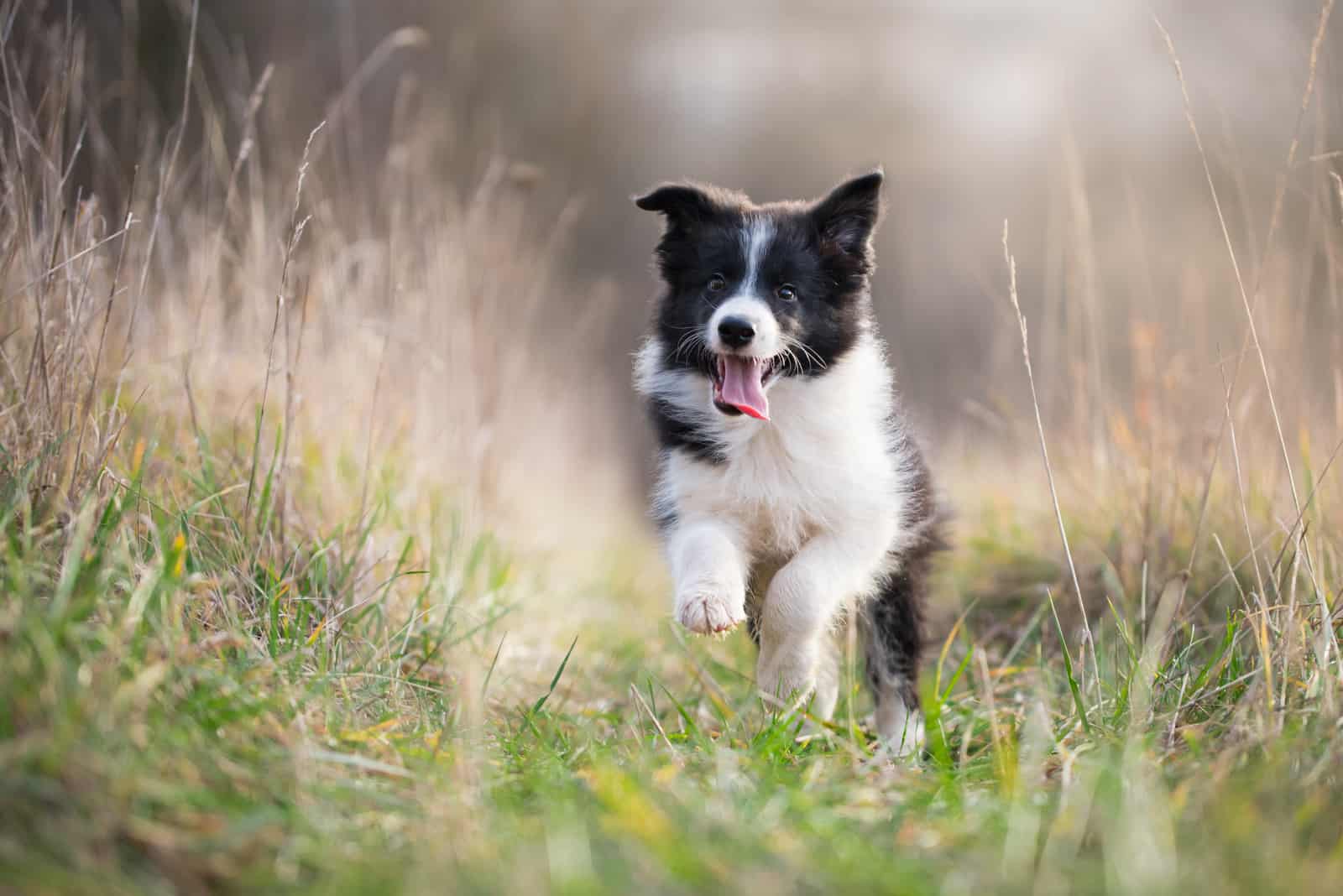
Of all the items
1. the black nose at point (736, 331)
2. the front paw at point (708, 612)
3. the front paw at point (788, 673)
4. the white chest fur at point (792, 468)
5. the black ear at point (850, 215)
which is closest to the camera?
the front paw at point (708, 612)

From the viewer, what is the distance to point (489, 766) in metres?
2.35

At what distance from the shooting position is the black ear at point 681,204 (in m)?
3.66

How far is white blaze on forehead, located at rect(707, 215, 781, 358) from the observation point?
10.8 feet

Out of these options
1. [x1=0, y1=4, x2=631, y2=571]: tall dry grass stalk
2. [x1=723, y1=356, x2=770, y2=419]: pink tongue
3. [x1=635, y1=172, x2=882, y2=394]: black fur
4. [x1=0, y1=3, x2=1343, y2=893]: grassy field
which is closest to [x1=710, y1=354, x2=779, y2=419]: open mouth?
[x1=723, y1=356, x2=770, y2=419]: pink tongue

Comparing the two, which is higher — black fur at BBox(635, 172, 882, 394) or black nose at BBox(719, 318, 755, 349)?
black fur at BBox(635, 172, 882, 394)

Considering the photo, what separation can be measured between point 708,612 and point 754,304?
1004mm

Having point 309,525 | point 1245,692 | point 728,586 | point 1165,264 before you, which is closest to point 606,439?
point 1165,264

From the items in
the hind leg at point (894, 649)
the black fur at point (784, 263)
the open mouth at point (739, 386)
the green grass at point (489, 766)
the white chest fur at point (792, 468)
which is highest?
the black fur at point (784, 263)

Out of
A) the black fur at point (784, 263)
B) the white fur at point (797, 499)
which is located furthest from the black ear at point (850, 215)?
the white fur at point (797, 499)

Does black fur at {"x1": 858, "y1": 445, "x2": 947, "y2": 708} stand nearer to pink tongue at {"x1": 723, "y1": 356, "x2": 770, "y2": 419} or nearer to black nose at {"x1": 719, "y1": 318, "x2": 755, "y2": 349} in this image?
pink tongue at {"x1": 723, "y1": 356, "x2": 770, "y2": 419}

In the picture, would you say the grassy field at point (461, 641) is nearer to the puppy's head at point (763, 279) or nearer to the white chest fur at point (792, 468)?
the white chest fur at point (792, 468)

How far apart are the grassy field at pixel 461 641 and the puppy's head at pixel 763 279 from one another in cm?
100

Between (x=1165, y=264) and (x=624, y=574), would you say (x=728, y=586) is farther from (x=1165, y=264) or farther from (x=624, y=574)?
(x=1165, y=264)

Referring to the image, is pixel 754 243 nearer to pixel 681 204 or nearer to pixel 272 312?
pixel 681 204
